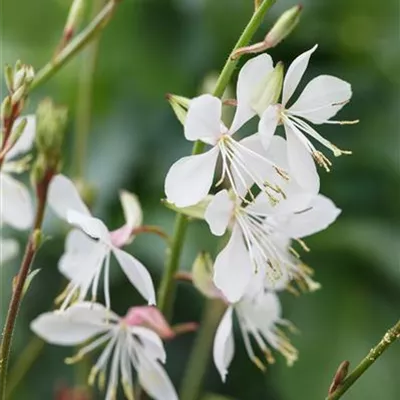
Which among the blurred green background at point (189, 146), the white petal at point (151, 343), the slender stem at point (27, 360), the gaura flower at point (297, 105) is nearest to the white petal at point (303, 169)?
the gaura flower at point (297, 105)

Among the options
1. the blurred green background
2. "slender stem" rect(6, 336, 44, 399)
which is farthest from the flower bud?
the blurred green background

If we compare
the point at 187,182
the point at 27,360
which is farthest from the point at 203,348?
the point at 187,182

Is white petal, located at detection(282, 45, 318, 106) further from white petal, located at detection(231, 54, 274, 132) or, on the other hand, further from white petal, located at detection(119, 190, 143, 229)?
white petal, located at detection(119, 190, 143, 229)

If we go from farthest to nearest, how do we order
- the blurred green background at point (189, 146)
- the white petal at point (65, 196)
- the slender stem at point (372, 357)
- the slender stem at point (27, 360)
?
the blurred green background at point (189, 146), the slender stem at point (27, 360), the white petal at point (65, 196), the slender stem at point (372, 357)

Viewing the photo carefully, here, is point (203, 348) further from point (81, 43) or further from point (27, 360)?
point (81, 43)

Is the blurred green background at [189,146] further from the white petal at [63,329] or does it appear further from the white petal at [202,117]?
the white petal at [202,117]

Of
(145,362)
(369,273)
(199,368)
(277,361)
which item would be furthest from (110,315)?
(369,273)
